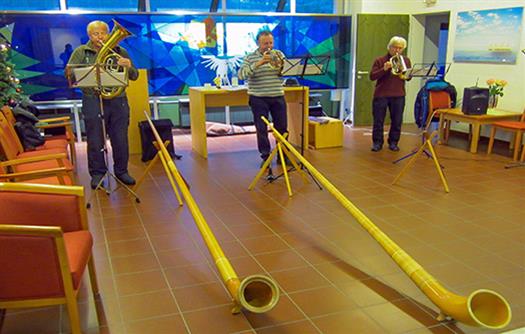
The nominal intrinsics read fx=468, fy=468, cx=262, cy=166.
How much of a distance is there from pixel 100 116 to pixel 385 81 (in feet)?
12.4

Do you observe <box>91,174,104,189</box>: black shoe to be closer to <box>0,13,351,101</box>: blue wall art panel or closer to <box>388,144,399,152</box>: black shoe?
<box>0,13,351,101</box>: blue wall art panel

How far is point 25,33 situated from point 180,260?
579 cm

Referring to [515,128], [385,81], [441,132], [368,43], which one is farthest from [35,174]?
[368,43]

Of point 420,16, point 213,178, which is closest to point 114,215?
point 213,178

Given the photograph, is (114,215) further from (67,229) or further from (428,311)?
(428,311)

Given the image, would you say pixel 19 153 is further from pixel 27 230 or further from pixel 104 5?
pixel 104 5

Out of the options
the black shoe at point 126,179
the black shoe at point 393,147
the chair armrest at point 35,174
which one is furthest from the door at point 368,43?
the chair armrest at point 35,174

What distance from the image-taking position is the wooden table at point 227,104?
6227 millimetres

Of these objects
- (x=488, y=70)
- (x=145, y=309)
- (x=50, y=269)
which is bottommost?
(x=145, y=309)

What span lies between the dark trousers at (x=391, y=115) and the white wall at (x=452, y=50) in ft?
Result: 5.05

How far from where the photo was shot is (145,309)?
260 centimetres

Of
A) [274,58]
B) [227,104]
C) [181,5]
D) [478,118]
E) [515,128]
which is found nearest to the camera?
[274,58]

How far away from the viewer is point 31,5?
7305 millimetres

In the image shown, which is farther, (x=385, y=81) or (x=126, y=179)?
(x=385, y=81)
